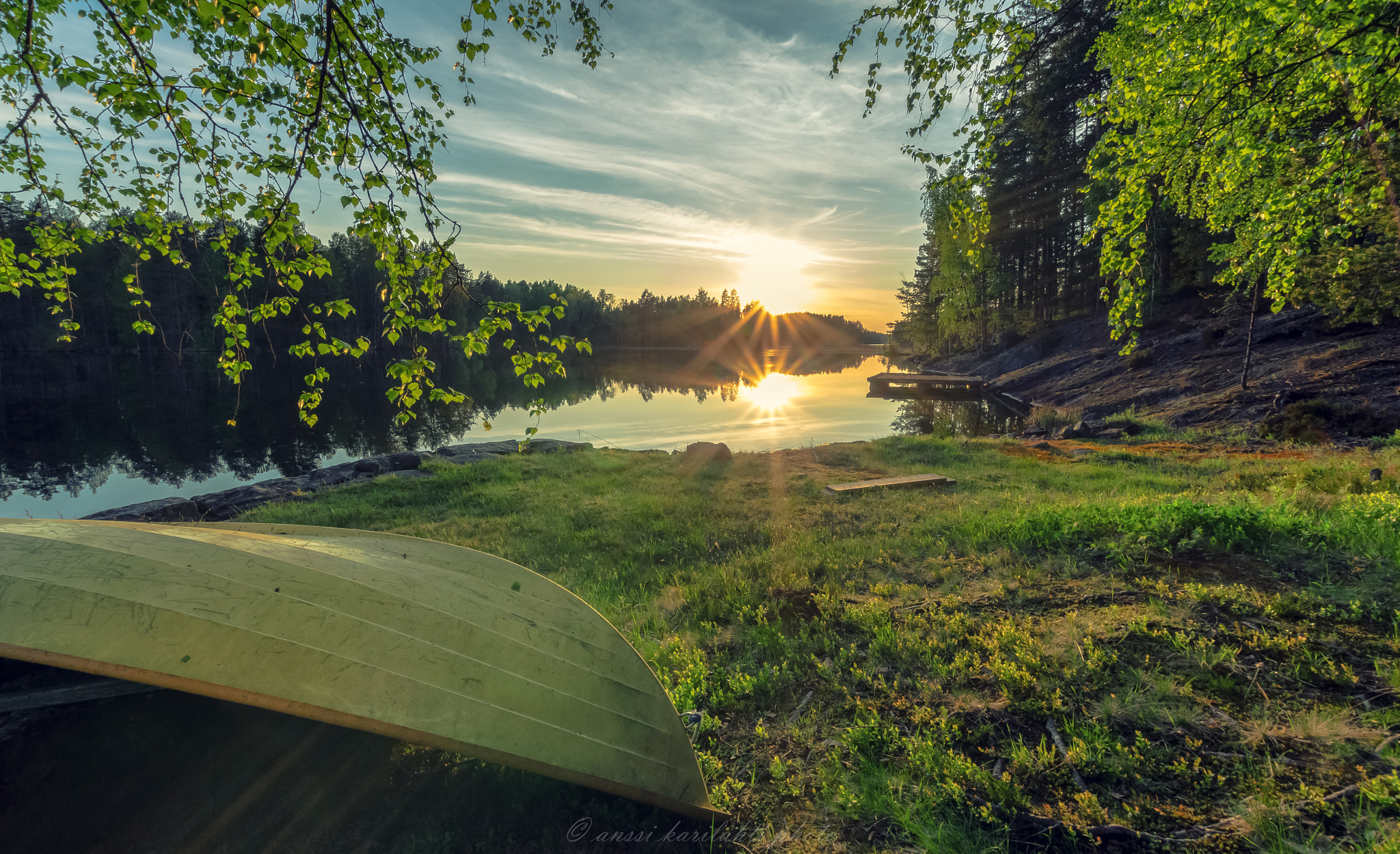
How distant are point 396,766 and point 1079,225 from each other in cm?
5415

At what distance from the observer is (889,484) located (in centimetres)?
1106

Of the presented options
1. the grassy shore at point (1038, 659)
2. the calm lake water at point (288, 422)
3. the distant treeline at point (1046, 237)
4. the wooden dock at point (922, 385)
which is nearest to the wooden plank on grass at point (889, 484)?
the grassy shore at point (1038, 659)

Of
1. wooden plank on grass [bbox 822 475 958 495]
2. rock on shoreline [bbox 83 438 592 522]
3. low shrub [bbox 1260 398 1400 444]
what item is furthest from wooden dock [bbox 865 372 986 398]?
wooden plank on grass [bbox 822 475 958 495]

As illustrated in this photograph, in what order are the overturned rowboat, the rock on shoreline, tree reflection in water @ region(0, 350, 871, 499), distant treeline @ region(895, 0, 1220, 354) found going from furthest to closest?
distant treeline @ region(895, 0, 1220, 354)
tree reflection in water @ region(0, 350, 871, 499)
the rock on shoreline
the overturned rowboat

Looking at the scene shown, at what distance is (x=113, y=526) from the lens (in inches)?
132

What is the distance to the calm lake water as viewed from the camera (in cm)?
1836

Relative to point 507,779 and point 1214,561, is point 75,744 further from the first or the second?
point 1214,561

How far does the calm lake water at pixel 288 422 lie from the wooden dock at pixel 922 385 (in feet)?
8.53

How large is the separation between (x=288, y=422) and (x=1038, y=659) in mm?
34751

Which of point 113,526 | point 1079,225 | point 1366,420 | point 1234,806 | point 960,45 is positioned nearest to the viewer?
point 1234,806

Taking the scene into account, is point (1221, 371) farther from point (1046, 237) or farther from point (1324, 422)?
point (1046, 237)

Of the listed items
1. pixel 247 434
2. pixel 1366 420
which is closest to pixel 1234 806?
pixel 1366 420

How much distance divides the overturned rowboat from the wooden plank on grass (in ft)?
26.5

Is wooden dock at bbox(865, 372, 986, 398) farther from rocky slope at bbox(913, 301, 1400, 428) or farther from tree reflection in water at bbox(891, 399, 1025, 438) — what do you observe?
rocky slope at bbox(913, 301, 1400, 428)
